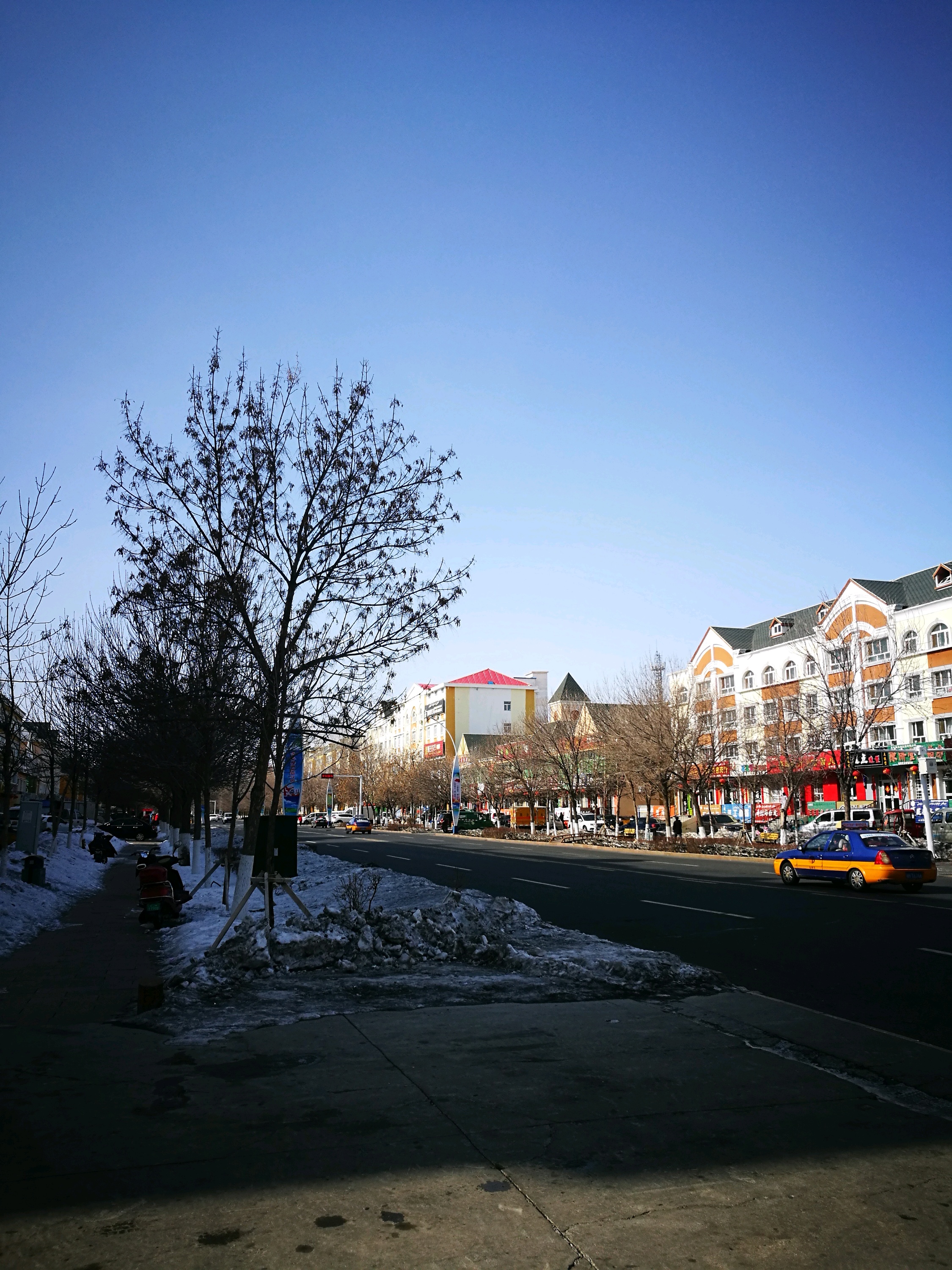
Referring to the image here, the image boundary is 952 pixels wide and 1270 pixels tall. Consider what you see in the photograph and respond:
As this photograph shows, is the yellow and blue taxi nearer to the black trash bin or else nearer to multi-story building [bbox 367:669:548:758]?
the black trash bin

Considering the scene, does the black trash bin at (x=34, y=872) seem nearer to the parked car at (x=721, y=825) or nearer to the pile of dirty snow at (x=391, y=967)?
the pile of dirty snow at (x=391, y=967)

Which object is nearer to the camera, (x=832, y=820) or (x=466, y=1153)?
(x=466, y=1153)

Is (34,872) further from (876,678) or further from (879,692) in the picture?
(876,678)

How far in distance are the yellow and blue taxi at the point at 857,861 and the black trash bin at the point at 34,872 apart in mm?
17581

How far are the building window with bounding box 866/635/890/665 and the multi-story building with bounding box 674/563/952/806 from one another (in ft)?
0.22

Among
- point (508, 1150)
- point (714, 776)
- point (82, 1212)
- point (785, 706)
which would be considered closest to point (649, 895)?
point (508, 1150)

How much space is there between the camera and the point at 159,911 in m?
15.3

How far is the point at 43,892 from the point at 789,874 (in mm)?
17477

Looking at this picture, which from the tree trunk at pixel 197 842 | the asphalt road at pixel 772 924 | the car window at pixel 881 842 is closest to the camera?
the asphalt road at pixel 772 924

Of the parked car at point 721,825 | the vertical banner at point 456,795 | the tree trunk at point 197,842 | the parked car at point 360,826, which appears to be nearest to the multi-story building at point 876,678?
the parked car at point 721,825

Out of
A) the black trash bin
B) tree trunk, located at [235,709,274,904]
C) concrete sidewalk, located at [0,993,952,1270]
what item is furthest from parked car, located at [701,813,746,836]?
concrete sidewalk, located at [0,993,952,1270]

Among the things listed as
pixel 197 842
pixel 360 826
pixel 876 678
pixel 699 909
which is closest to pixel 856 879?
pixel 699 909

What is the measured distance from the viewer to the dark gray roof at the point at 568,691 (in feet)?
345

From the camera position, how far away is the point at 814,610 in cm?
6331
